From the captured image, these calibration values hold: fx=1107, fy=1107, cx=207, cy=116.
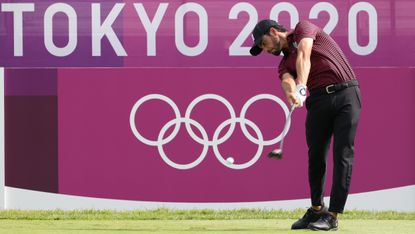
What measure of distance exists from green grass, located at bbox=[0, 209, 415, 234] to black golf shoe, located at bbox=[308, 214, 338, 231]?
0.08 m

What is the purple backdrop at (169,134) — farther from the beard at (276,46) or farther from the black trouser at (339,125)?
the beard at (276,46)

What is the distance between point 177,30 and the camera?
36.5 ft

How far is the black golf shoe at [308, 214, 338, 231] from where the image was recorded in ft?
25.2

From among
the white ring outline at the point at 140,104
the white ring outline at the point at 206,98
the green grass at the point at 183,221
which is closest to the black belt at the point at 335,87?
the green grass at the point at 183,221

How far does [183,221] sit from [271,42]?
2.21 metres

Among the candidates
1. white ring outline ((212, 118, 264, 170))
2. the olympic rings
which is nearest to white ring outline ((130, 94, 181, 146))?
the olympic rings

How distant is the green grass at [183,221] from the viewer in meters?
8.14

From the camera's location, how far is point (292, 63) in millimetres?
7727

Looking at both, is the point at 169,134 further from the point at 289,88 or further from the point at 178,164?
the point at 289,88

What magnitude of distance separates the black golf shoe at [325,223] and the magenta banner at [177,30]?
353 cm

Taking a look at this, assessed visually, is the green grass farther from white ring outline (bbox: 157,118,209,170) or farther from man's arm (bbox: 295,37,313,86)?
man's arm (bbox: 295,37,313,86)

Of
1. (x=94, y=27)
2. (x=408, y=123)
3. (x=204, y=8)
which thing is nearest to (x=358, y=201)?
(x=408, y=123)

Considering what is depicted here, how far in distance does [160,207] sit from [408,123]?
2515mm

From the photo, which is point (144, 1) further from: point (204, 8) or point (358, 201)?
point (358, 201)
